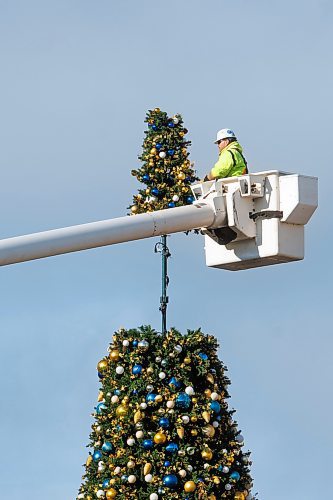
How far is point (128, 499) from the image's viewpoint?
18172 mm

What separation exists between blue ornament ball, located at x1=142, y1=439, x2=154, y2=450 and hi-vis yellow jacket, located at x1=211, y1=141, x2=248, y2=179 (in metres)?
3.02

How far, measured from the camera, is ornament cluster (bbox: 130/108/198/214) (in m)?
19.8

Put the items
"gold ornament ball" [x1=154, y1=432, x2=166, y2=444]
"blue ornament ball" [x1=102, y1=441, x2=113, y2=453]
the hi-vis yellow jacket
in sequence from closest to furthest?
"gold ornament ball" [x1=154, y1=432, x2=166, y2=444] < "blue ornament ball" [x1=102, y1=441, x2=113, y2=453] < the hi-vis yellow jacket

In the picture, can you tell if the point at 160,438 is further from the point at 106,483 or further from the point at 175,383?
the point at 106,483

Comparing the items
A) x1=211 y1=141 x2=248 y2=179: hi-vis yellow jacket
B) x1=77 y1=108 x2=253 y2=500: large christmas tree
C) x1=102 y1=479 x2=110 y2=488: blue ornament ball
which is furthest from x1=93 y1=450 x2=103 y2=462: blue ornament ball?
x1=211 y1=141 x2=248 y2=179: hi-vis yellow jacket

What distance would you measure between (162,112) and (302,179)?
271 cm

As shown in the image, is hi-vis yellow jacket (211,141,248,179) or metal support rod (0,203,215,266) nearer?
metal support rod (0,203,215,266)

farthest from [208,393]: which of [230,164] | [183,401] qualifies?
[230,164]

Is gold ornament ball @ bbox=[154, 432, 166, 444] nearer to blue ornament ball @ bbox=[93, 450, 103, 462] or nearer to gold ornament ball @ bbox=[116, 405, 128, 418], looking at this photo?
gold ornament ball @ bbox=[116, 405, 128, 418]

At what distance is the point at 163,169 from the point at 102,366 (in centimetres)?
257

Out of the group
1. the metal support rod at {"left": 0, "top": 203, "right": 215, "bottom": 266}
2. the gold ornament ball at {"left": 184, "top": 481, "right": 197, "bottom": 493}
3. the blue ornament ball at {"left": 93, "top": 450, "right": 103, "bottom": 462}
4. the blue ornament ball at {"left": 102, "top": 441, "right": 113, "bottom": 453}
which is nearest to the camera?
the metal support rod at {"left": 0, "top": 203, "right": 215, "bottom": 266}

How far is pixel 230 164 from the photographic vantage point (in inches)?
742

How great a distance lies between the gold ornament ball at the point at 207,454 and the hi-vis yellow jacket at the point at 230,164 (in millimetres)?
3032

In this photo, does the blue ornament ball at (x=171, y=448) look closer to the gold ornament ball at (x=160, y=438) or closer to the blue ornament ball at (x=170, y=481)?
the gold ornament ball at (x=160, y=438)
